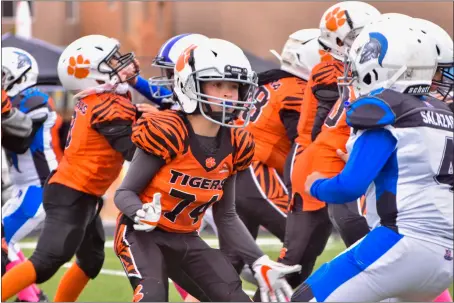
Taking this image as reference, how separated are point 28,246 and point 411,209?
22.6 ft

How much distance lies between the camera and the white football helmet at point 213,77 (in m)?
4.83

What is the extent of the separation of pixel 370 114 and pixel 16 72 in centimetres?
333

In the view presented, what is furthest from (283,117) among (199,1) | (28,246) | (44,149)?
(199,1)

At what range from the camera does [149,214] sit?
15.4 feet

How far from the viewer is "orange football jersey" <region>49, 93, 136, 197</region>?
237 inches

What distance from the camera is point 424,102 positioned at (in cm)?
452

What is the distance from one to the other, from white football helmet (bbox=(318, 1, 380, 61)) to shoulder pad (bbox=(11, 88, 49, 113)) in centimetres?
193

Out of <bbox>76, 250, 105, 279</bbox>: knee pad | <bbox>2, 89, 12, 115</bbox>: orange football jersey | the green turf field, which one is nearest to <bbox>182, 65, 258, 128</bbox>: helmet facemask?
<bbox>76, 250, 105, 279</bbox>: knee pad

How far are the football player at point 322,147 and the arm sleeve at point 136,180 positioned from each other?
4.54 feet

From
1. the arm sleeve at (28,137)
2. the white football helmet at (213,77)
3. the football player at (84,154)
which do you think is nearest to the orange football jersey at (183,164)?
the white football helmet at (213,77)

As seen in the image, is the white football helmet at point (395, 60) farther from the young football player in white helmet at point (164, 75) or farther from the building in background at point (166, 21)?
the building in background at point (166, 21)

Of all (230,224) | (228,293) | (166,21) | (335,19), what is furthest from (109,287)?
(166,21)

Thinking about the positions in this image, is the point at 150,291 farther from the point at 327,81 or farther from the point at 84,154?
the point at 327,81

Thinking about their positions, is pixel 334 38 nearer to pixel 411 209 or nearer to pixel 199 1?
pixel 411 209
